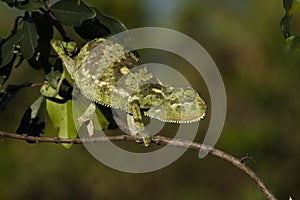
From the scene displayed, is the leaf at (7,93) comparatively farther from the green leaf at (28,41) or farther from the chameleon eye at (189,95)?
the chameleon eye at (189,95)

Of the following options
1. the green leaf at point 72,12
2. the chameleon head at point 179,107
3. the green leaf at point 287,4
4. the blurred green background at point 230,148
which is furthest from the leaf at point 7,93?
the blurred green background at point 230,148

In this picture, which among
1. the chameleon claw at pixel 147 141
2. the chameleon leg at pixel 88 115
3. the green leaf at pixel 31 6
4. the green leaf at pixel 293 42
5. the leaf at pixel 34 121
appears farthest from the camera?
the leaf at pixel 34 121

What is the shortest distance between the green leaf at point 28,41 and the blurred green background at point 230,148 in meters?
3.77

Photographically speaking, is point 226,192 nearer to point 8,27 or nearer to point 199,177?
point 199,177

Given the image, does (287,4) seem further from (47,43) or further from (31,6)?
(47,43)

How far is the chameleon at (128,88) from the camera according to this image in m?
1.80

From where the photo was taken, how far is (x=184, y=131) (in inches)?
84.0

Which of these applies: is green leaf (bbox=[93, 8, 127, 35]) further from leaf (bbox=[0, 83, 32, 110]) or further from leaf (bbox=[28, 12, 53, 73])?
leaf (bbox=[0, 83, 32, 110])

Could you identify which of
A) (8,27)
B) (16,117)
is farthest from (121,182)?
(8,27)

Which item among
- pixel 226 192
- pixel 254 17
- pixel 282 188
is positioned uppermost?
pixel 254 17

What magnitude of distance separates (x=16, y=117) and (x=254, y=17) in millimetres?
3185

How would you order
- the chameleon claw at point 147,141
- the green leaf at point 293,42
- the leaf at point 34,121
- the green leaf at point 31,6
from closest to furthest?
the green leaf at point 293,42 < the chameleon claw at point 147,141 < the green leaf at point 31,6 < the leaf at point 34,121

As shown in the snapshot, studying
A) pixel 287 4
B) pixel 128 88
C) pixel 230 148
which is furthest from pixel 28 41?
pixel 230 148

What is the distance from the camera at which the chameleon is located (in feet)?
5.90
